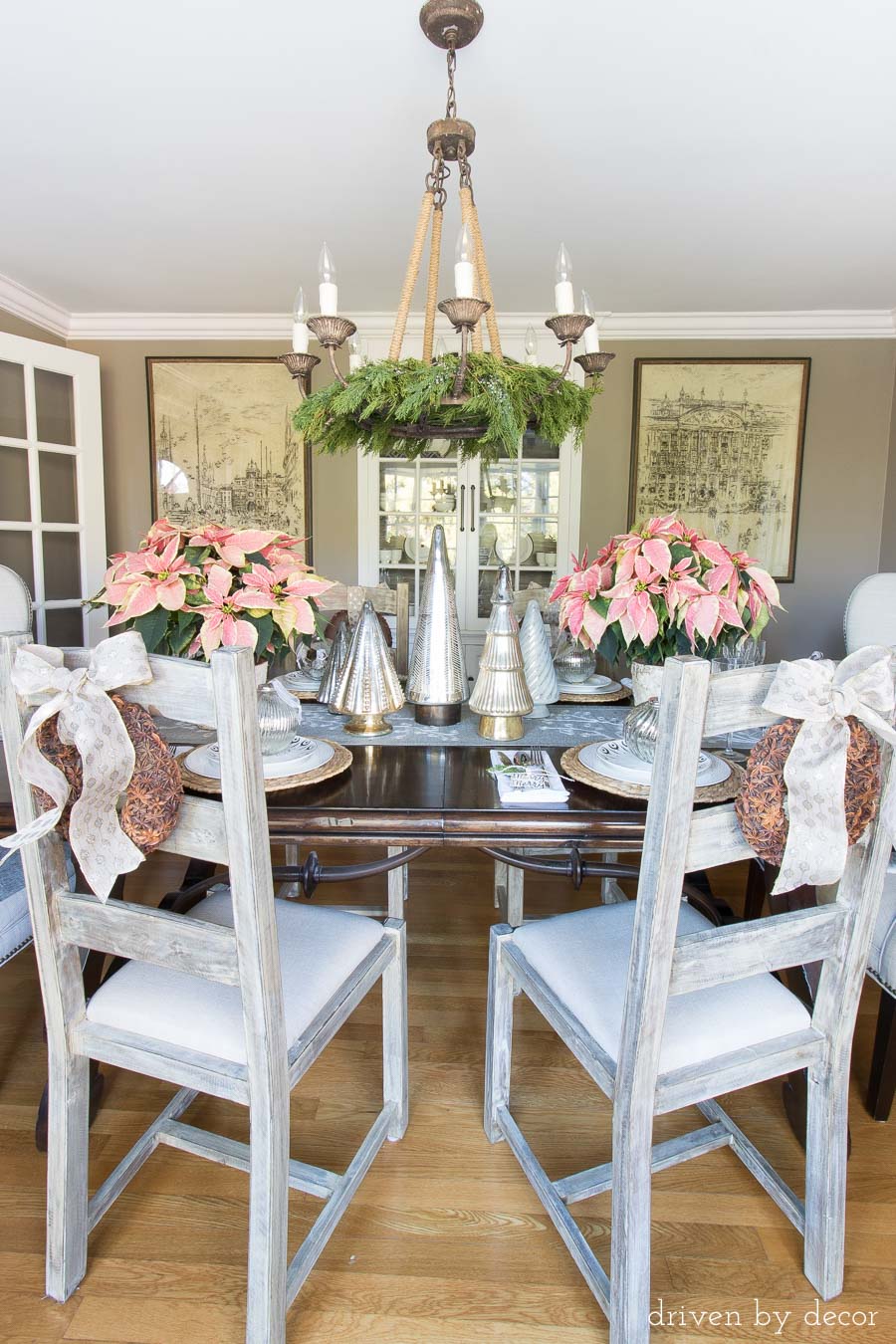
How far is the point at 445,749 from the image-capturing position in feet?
4.88

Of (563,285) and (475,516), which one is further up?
(563,285)

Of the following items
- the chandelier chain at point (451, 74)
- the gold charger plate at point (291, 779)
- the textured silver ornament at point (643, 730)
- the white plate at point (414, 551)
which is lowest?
the gold charger plate at point (291, 779)

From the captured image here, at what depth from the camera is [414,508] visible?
3684mm

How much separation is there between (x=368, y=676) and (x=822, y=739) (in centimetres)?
91

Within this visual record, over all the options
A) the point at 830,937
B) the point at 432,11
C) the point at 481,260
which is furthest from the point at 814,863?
the point at 432,11

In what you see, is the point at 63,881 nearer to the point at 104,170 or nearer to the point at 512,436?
the point at 512,436

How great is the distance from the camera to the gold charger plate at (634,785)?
121 cm

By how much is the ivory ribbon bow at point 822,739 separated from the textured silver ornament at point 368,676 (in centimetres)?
86

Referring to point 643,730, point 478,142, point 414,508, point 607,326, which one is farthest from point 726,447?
point 643,730

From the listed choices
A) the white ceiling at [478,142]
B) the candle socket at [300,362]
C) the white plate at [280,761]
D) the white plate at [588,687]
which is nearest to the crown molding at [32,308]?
the white ceiling at [478,142]

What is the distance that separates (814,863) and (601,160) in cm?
206

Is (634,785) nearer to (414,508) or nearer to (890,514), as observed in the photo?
(414,508)

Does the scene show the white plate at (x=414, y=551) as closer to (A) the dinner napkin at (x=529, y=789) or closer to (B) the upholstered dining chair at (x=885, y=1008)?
(A) the dinner napkin at (x=529, y=789)

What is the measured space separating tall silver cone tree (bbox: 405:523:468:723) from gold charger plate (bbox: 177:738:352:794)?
272 millimetres
